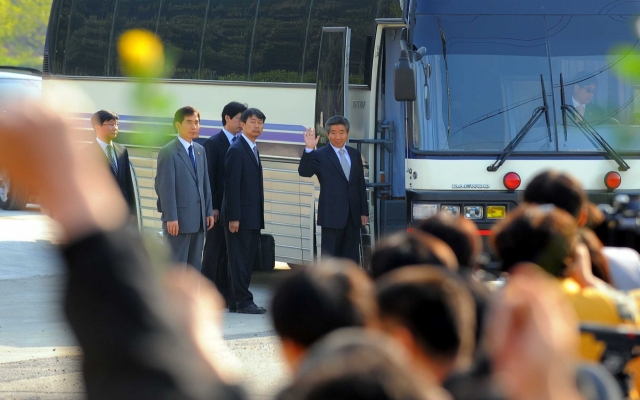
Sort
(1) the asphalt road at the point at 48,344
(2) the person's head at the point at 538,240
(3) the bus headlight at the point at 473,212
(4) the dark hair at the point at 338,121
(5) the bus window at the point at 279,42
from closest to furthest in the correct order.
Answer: (2) the person's head at the point at 538,240 → (1) the asphalt road at the point at 48,344 → (3) the bus headlight at the point at 473,212 → (4) the dark hair at the point at 338,121 → (5) the bus window at the point at 279,42

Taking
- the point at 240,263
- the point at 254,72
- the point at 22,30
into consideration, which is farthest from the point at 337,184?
the point at 22,30

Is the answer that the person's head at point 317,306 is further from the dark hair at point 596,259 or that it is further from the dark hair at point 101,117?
the dark hair at point 101,117

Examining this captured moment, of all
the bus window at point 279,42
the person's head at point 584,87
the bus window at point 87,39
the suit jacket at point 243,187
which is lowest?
the suit jacket at point 243,187

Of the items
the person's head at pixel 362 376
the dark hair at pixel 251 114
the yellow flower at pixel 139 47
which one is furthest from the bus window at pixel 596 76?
the person's head at pixel 362 376

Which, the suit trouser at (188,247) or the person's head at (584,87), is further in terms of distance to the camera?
the suit trouser at (188,247)

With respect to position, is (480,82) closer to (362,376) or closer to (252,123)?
(252,123)

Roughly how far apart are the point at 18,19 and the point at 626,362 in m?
43.2

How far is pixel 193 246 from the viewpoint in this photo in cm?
1007

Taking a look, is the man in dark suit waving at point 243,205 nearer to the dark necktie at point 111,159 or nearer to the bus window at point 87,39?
the dark necktie at point 111,159

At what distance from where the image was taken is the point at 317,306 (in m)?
2.42

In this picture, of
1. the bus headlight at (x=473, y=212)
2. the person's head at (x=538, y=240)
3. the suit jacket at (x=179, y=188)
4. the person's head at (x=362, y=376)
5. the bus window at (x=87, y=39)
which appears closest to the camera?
the person's head at (x=362, y=376)

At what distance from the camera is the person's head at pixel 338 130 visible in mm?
10297

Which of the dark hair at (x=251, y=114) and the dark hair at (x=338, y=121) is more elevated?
the dark hair at (x=251, y=114)

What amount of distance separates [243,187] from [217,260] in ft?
3.08
